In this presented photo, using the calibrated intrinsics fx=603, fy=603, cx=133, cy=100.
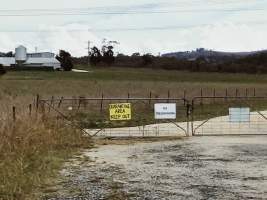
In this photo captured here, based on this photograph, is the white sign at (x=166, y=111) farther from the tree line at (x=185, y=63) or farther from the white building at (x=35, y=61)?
the tree line at (x=185, y=63)

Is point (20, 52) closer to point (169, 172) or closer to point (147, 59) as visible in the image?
point (147, 59)

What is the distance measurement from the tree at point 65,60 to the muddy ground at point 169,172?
371 ft

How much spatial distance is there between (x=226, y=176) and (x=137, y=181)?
6.45ft

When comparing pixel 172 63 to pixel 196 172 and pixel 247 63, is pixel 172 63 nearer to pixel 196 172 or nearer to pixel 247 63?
pixel 247 63

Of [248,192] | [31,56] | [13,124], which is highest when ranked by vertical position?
[31,56]

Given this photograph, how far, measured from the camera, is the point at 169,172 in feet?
43.5

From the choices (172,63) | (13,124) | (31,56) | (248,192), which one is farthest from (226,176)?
(31,56)

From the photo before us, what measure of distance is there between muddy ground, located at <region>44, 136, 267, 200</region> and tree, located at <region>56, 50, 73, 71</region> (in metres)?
113

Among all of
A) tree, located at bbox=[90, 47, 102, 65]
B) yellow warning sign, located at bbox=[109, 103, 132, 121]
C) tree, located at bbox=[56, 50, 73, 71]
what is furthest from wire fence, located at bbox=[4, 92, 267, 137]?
tree, located at bbox=[90, 47, 102, 65]

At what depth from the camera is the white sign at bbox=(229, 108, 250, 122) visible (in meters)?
22.3

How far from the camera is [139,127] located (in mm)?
24969

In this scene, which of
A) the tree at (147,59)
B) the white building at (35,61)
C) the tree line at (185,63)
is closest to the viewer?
the tree line at (185,63)

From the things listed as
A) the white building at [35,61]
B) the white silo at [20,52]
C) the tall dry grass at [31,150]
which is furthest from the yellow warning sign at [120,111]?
the white building at [35,61]

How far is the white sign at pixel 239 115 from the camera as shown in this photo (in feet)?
73.2
